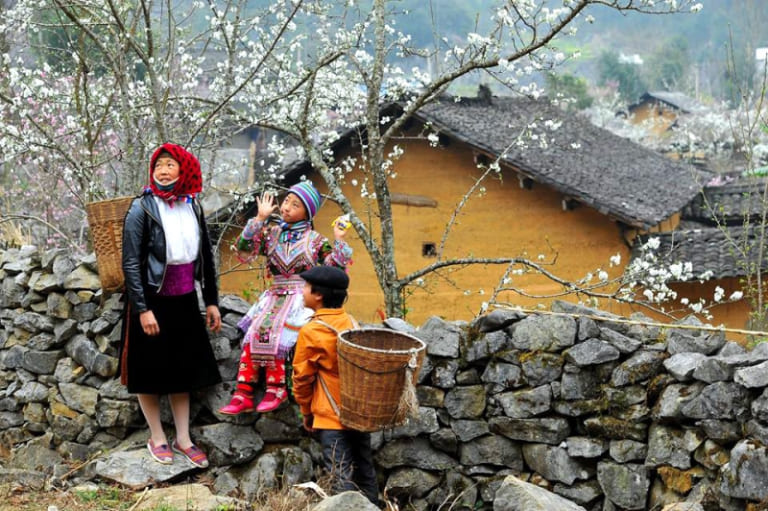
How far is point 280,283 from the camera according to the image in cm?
514

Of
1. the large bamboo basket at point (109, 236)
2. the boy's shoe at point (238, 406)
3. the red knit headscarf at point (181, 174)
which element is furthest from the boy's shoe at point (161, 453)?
the red knit headscarf at point (181, 174)

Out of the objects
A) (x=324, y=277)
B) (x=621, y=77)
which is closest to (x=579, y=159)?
(x=324, y=277)

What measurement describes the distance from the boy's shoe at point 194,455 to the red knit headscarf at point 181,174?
4.93 feet

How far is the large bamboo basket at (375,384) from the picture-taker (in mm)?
4168

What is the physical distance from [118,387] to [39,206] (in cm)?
960

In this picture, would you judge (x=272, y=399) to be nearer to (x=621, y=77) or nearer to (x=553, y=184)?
(x=553, y=184)

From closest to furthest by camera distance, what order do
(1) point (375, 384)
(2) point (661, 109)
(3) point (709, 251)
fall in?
(1) point (375, 384) → (3) point (709, 251) → (2) point (661, 109)

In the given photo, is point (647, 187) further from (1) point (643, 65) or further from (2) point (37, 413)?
(1) point (643, 65)

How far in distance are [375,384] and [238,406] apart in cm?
121

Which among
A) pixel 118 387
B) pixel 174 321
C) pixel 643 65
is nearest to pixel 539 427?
pixel 174 321

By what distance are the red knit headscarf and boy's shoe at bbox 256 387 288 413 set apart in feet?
4.06

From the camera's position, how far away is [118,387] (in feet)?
18.1

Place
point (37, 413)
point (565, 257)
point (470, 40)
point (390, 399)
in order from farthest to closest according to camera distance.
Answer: point (565, 257), point (470, 40), point (37, 413), point (390, 399)

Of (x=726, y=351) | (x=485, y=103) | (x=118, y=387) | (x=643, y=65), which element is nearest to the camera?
(x=726, y=351)
